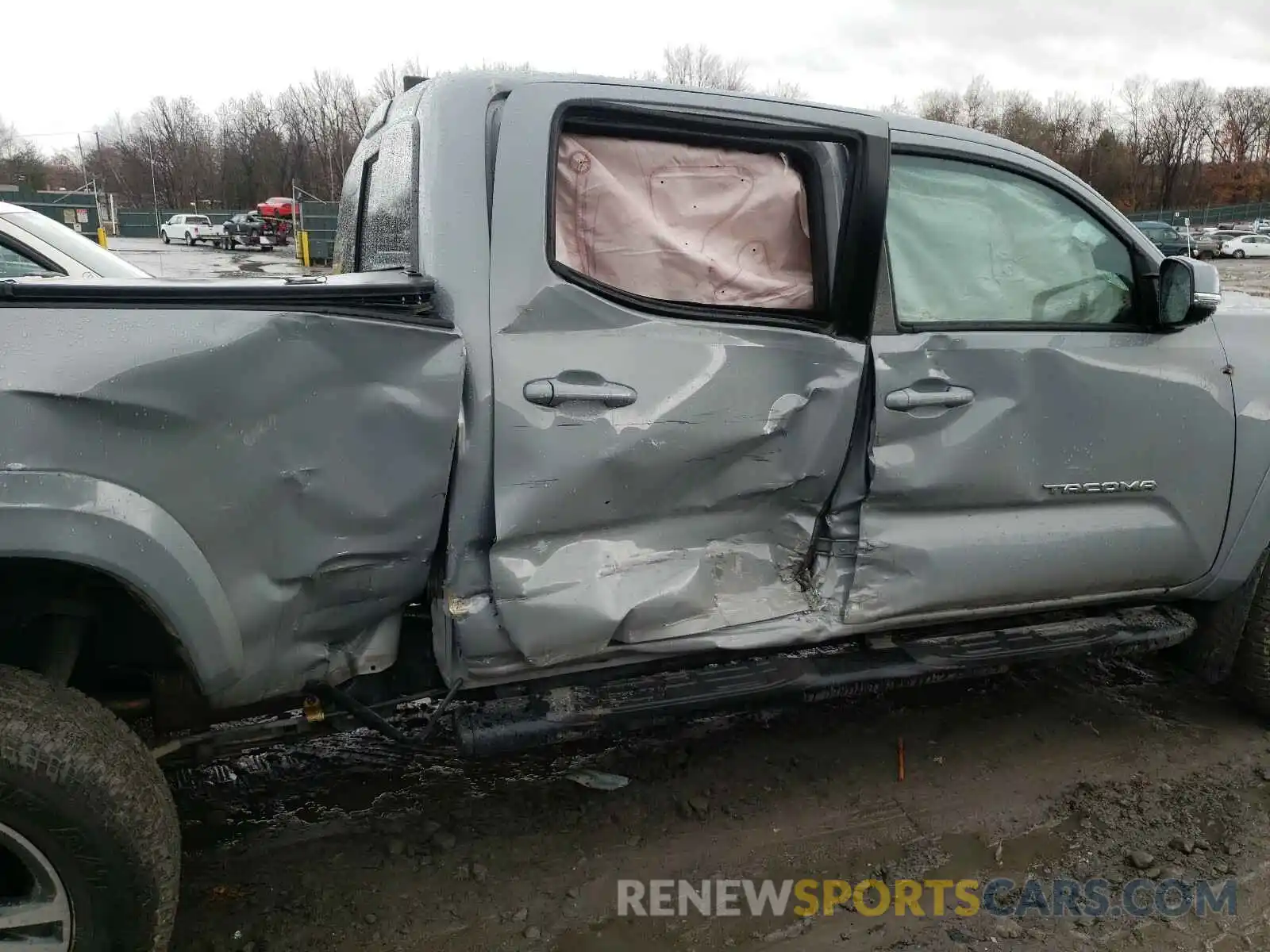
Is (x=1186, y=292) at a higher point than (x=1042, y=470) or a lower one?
higher

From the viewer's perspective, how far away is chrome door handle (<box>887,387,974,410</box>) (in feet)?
8.59

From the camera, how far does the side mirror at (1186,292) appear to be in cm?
283

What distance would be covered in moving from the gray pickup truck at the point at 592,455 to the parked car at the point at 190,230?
47.2 metres

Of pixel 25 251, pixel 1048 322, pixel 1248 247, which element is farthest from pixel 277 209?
pixel 1048 322

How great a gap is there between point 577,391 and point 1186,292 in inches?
77.9

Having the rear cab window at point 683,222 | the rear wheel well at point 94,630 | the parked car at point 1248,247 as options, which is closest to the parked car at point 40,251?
the rear wheel well at point 94,630

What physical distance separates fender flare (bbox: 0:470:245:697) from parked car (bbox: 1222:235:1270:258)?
172ft

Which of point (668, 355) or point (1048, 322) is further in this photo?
point (1048, 322)

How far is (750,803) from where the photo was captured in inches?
117

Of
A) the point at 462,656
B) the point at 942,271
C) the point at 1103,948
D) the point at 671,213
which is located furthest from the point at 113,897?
the point at 942,271

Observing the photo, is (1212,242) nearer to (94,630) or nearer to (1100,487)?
(1100,487)

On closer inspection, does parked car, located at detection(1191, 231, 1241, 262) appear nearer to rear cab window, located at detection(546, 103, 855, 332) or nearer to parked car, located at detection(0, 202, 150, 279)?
parked car, located at detection(0, 202, 150, 279)

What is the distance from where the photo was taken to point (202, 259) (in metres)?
32.1

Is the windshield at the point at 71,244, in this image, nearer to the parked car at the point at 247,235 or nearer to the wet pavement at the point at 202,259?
the wet pavement at the point at 202,259
